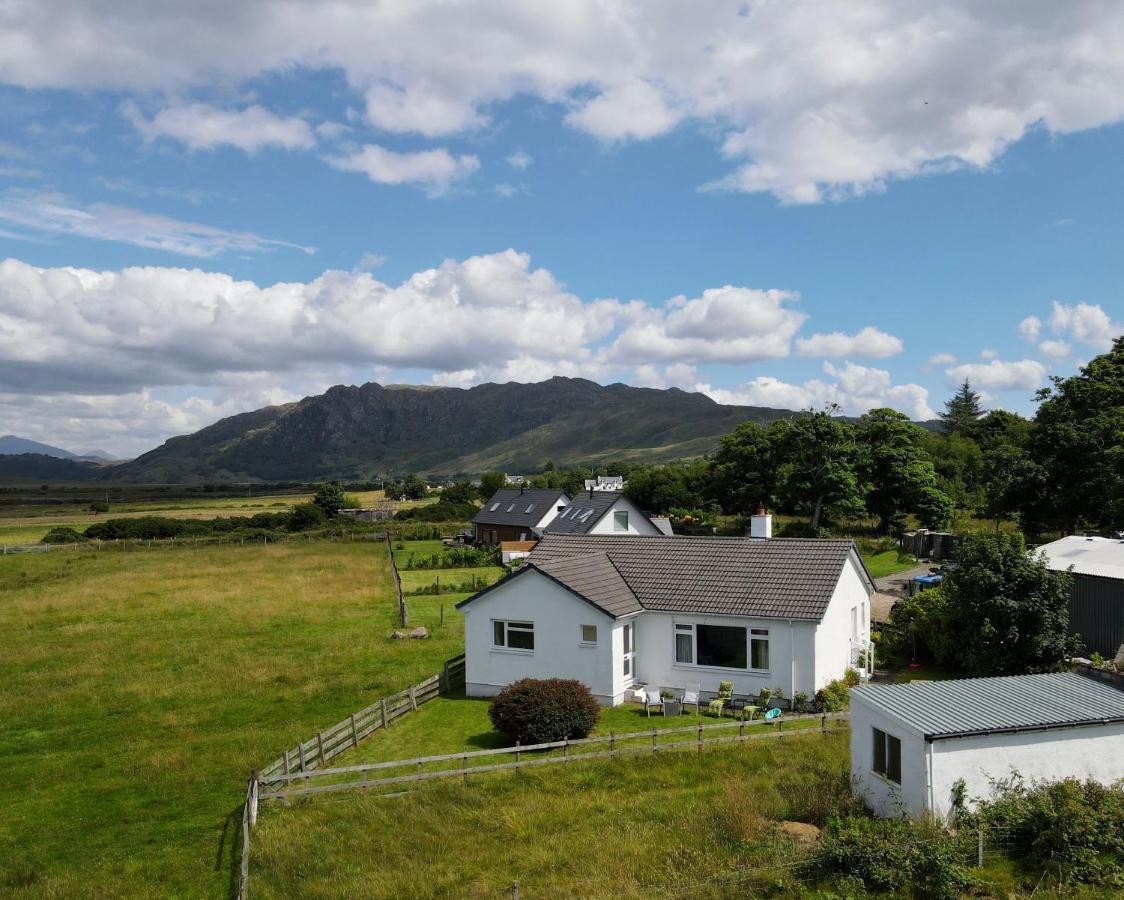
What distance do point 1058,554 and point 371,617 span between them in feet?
98.4

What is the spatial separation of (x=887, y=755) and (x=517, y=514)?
5791cm

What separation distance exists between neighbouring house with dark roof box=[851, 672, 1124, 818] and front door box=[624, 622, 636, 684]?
9578 mm

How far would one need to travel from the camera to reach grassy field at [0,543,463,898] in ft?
51.9

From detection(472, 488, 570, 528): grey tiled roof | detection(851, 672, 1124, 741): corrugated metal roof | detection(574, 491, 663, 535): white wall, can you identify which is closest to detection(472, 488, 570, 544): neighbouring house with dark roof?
detection(472, 488, 570, 528): grey tiled roof

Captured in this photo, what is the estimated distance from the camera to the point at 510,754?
800 inches

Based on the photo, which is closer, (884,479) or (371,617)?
(371,617)

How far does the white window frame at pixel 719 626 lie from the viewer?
23578 mm

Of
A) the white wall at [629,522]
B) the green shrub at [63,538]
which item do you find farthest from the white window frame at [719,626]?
the green shrub at [63,538]

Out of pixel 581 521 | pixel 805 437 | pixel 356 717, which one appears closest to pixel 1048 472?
pixel 805 437

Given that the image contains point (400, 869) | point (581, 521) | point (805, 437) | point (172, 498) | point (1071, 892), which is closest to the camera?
point (1071, 892)

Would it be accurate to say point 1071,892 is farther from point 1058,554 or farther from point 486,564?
point 486,564

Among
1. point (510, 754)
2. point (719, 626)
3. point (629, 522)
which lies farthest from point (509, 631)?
point (629, 522)

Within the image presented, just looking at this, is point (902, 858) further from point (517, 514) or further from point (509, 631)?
point (517, 514)

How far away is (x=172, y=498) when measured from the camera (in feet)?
600
